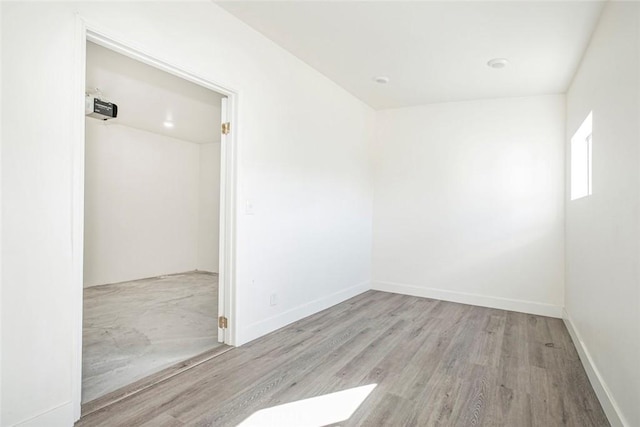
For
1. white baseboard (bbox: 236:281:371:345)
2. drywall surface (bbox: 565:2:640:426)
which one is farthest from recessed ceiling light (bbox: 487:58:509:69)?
white baseboard (bbox: 236:281:371:345)

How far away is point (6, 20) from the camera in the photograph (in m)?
1.56

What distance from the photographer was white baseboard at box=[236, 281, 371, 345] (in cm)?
305

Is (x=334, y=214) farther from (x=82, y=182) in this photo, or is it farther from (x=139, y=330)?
(x=82, y=182)

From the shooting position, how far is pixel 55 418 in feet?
5.79

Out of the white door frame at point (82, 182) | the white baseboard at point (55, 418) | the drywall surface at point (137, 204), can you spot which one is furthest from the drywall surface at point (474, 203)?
the white baseboard at point (55, 418)

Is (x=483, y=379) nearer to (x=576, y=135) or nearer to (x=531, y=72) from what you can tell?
(x=576, y=135)

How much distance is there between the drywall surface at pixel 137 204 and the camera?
17.5 feet

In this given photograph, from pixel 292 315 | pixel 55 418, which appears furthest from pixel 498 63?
pixel 55 418

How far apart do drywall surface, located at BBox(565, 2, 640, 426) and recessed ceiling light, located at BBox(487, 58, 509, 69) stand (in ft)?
2.12

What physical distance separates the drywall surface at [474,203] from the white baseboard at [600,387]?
3.96ft

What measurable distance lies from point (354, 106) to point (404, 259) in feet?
7.35

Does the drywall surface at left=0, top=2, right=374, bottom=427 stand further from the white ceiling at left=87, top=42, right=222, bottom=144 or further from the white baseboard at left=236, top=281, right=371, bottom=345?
the white ceiling at left=87, top=42, right=222, bottom=144

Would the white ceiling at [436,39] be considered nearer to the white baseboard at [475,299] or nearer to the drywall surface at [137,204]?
the white baseboard at [475,299]

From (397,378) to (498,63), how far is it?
3.01 metres
